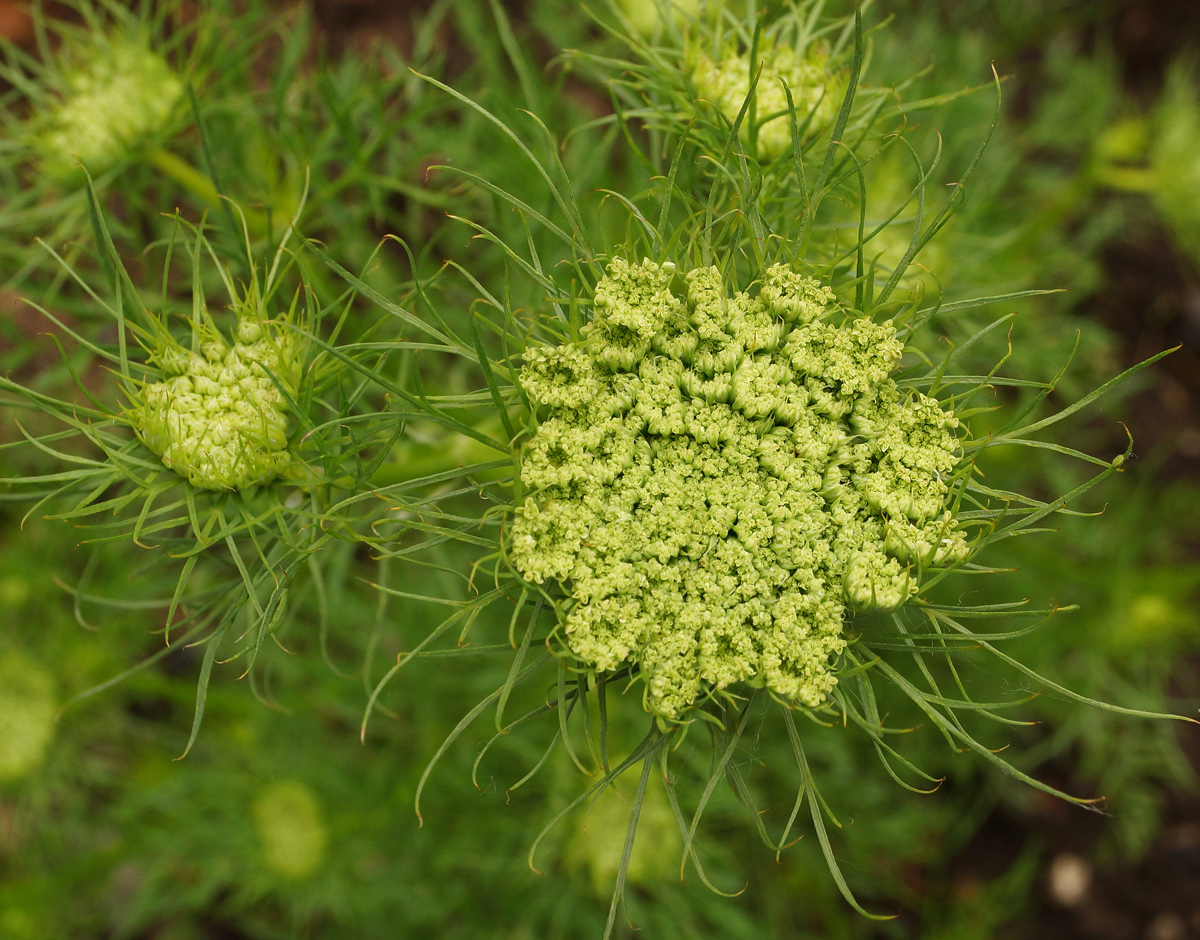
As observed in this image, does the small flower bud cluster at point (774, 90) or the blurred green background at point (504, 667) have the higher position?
the small flower bud cluster at point (774, 90)

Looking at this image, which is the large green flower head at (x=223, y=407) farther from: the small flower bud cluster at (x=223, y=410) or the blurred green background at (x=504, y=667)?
the blurred green background at (x=504, y=667)

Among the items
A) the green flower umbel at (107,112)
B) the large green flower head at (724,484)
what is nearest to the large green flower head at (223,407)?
the large green flower head at (724,484)

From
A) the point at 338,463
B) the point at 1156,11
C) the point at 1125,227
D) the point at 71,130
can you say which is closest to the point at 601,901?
the point at 338,463

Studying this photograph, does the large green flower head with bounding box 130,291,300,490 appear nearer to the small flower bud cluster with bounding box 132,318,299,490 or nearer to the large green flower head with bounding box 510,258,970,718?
the small flower bud cluster with bounding box 132,318,299,490

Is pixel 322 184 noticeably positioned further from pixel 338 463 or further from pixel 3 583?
pixel 3 583

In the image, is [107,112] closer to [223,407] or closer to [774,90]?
[223,407]

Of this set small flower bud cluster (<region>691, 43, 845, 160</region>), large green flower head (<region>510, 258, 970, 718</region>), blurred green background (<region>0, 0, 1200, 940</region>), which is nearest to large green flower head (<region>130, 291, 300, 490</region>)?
large green flower head (<region>510, 258, 970, 718</region>)

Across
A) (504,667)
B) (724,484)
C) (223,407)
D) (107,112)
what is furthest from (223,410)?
(504,667)
